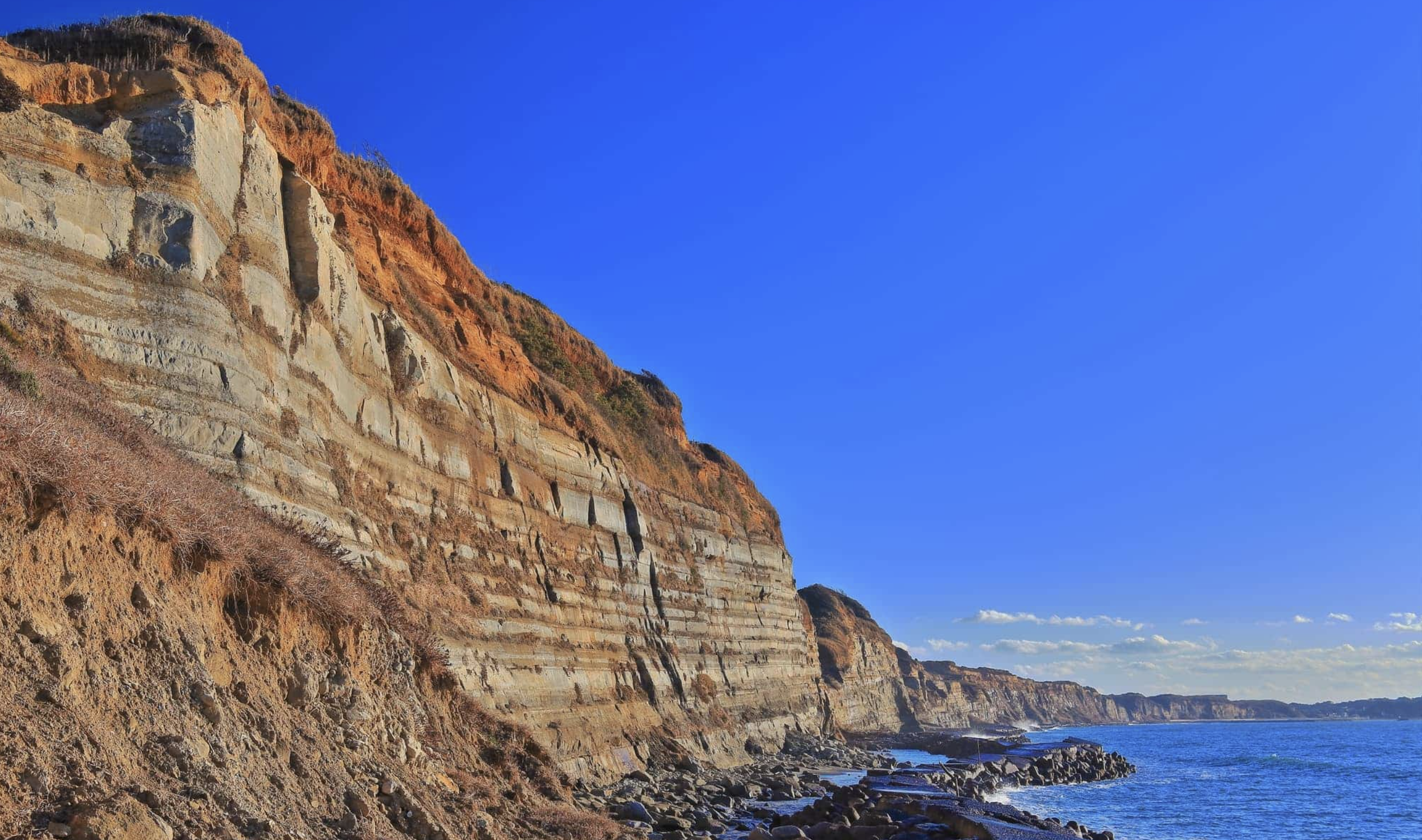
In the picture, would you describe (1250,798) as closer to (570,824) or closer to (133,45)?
(570,824)

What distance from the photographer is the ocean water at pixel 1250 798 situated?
3005 cm

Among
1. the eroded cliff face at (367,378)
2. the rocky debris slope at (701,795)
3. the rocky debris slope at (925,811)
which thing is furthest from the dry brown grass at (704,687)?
the rocky debris slope at (925,811)

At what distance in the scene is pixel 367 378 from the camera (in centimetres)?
2252

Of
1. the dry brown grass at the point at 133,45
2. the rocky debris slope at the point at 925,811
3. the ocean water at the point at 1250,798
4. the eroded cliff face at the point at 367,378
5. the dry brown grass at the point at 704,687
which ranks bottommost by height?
the ocean water at the point at 1250,798

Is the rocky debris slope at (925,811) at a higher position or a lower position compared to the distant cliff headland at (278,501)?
lower

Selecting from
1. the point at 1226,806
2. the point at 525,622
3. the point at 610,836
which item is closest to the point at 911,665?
the point at 1226,806

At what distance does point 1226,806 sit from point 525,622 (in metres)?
30.0

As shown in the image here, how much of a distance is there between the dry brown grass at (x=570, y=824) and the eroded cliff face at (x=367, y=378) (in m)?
7.15

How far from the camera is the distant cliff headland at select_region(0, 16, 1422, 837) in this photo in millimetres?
7605

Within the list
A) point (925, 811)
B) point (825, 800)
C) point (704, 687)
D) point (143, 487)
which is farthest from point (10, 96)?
point (704, 687)

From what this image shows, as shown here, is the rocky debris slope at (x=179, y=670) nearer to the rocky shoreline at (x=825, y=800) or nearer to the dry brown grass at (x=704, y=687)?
the rocky shoreline at (x=825, y=800)

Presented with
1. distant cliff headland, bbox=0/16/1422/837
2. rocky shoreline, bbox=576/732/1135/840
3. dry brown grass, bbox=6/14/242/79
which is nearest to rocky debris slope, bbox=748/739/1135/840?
rocky shoreline, bbox=576/732/1135/840

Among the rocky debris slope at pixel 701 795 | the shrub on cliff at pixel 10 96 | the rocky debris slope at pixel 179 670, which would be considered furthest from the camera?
the rocky debris slope at pixel 701 795

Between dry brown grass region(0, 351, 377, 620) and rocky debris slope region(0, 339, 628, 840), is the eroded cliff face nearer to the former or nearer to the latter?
dry brown grass region(0, 351, 377, 620)
